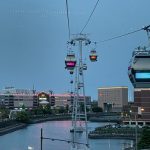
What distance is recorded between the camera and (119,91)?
138 m

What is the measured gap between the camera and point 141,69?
23.6 ft

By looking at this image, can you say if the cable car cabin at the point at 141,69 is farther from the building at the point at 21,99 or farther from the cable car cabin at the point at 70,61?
the building at the point at 21,99

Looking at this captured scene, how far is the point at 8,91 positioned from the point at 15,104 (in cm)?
626

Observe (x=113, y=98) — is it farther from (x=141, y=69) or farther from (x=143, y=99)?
(x=141, y=69)

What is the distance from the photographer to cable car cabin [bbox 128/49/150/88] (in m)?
7.08

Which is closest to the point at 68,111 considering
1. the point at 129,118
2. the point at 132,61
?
the point at 129,118

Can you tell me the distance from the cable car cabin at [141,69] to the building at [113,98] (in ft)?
409

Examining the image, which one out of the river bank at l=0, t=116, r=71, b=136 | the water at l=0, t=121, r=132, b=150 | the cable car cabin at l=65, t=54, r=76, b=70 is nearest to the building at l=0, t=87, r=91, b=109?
the river bank at l=0, t=116, r=71, b=136

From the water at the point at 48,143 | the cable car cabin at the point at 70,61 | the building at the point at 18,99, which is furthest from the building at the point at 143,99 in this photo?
the building at the point at 18,99

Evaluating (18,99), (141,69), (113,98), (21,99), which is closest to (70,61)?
(141,69)

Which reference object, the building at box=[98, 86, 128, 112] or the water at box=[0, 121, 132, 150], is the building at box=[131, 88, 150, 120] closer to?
the water at box=[0, 121, 132, 150]

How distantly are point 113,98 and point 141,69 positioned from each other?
433ft

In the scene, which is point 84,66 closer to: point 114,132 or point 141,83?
point 141,83

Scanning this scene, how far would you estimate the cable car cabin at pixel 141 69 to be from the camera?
708cm
